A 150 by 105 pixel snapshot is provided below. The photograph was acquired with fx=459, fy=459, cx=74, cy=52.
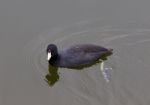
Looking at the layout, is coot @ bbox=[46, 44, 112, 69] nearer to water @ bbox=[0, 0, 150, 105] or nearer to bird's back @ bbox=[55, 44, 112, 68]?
bird's back @ bbox=[55, 44, 112, 68]

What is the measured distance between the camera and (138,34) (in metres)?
10.2

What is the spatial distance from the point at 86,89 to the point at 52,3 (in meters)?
3.34

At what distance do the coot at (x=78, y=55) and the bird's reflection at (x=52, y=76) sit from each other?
0.31 feet

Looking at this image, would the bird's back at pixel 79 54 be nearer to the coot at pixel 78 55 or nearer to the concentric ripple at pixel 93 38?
the coot at pixel 78 55

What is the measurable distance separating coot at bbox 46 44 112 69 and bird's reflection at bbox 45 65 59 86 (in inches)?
3.7

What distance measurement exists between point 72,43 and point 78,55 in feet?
2.01

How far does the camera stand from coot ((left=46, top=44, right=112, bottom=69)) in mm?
9461

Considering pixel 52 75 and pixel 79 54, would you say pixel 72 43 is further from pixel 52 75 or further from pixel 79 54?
pixel 52 75

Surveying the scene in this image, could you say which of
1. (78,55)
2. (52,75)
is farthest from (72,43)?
(52,75)

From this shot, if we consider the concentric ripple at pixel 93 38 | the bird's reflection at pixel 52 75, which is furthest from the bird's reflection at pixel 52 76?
the concentric ripple at pixel 93 38

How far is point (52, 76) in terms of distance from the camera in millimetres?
9273

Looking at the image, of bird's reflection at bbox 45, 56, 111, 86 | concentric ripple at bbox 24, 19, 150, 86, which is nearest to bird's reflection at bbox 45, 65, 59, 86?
bird's reflection at bbox 45, 56, 111, 86

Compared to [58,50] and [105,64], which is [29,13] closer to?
[58,50]

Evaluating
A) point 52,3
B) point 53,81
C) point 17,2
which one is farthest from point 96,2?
point 53,81
